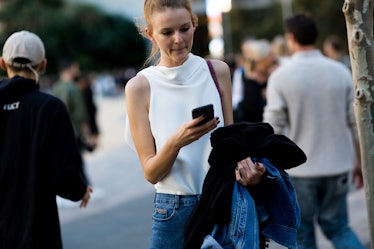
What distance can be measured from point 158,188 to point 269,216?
1.77 ft

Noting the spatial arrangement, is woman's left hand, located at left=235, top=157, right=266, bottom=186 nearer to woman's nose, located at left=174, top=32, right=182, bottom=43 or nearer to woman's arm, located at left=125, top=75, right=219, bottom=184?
woman's arm, located at left=125, top=75, right=219, bottom=184

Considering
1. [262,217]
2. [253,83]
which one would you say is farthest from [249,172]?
[253,83]

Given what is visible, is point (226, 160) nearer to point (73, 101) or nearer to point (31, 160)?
point (31, 160)

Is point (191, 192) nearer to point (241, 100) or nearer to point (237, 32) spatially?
point (241, 100)

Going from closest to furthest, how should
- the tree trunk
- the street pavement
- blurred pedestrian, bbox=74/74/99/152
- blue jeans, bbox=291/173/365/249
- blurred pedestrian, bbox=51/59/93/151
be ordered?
1. the tree trunk
2. blue jeans, bbox=291/173/365/249
3. the street pavement
4. blurred pedestrian, bbox=51/59/93/151
5. blurred pedestrian, bbox=74/74/99/152

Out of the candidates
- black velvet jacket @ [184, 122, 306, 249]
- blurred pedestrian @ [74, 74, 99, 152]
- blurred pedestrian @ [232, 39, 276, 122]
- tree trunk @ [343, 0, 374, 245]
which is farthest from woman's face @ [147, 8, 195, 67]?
blurred pedestrian @ [74, 74, 99, 152]

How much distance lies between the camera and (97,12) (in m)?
68.8

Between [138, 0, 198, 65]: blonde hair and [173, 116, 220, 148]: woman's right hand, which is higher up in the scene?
[138, 0, 198, 65]: blonde hair

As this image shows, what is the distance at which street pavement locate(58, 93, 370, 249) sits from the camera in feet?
25.4

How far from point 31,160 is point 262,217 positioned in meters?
1.63

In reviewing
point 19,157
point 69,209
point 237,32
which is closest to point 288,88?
point 19,157

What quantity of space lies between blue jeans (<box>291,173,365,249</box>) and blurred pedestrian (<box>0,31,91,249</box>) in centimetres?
179

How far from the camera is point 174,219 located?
3221 mm

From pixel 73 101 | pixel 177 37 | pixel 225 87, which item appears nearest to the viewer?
pixel 177 37
